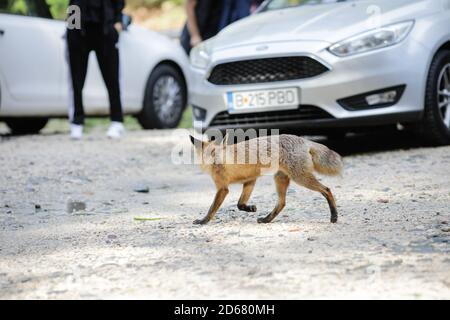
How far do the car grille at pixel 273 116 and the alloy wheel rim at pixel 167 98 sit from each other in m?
3.18

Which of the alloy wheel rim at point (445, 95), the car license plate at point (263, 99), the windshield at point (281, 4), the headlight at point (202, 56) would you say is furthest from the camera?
the windshield at point (281, 4)

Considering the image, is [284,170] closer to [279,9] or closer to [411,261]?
[411,261]

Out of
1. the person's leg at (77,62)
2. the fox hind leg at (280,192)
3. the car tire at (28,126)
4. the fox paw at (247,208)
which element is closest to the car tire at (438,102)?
the fox paw at (247,208)

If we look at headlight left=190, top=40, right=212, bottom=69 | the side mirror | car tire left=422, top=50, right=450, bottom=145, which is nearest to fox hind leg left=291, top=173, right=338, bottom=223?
car tire left=422, top=50, right=450, bottom=145

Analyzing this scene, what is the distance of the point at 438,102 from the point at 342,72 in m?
0.96

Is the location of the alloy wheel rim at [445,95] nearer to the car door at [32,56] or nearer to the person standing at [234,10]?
the person standing at [234,10]

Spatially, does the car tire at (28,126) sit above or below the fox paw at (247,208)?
below

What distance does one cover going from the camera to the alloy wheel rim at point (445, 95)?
7.76 metres

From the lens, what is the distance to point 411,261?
3988mm

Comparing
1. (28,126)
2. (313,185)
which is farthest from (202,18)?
(313,185)

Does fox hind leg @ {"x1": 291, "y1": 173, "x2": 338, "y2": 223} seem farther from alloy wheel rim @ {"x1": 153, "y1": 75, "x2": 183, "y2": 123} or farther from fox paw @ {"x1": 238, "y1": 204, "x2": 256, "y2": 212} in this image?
alloy wheel rim @ {"x1": 153, "y1": 75, "x2": 183, "y2": 123}

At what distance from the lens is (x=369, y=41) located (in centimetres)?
742

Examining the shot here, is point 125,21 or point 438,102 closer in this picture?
point 438,102

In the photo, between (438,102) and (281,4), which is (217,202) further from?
(281,4)
